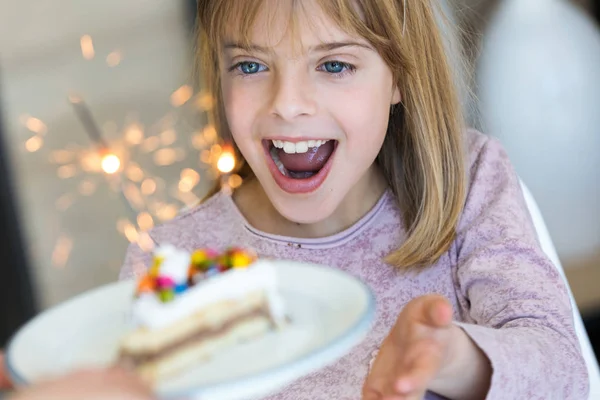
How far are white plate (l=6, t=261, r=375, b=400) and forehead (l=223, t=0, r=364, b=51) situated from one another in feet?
1.36

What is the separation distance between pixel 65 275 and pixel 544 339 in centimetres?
198

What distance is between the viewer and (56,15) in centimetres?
256

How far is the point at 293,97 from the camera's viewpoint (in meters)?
1.20

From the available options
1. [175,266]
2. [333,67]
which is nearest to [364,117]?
[333,67]

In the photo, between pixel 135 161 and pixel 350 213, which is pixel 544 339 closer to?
pixel 350 213

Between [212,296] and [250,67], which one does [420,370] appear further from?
[250,67]

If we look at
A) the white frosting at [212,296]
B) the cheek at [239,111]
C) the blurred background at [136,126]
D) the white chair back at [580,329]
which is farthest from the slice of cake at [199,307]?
the blurred background at [136,126]

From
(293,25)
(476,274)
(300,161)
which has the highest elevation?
(293,25)

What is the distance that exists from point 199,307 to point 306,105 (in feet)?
1.30

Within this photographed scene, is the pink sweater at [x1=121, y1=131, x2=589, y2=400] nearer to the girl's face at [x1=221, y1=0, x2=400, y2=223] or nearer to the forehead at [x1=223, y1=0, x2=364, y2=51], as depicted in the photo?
the girl's face at [x1=221, y1=0, x2=400, y2=223]

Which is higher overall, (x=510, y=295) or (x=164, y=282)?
(x=164, y=282)

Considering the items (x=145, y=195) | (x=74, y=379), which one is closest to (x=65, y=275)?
(x=145, y=195)

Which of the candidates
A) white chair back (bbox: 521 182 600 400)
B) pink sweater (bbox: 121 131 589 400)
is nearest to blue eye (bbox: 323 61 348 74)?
pink sweater (bbox: 121 131 589 400)

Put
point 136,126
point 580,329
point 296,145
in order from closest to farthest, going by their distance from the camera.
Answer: point 296,145 → point 580,329 → point 136,126
